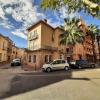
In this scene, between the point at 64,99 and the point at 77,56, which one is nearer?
the point at 64,99

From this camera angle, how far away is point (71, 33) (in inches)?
1996

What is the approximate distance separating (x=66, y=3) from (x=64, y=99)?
9135mm

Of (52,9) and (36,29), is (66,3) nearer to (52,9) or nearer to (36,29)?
(52,9)

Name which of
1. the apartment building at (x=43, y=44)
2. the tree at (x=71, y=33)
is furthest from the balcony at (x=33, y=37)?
the tree at (x=71, y=33)

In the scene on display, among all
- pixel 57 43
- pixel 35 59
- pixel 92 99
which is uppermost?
pixel 57 43

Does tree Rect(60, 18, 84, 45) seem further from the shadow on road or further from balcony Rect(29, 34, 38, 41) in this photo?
the shadow on road

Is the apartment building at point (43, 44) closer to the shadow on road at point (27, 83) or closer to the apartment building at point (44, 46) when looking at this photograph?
the apartment building at point (44, 46)

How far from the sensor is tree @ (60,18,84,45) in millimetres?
50156

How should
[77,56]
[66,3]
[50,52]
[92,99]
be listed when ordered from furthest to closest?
1. [77,56]
2. [50,52]
3. [66,3]
4. [92,99]

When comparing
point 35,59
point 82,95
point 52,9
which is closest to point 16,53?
point 35,59

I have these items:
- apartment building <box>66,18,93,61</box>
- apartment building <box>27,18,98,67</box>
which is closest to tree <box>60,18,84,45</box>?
apartment building <box>27,18,98,67</box>

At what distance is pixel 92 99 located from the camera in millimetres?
11016

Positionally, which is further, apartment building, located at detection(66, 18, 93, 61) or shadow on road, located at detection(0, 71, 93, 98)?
apartment building, located at detection(66, 18, 93, 61)

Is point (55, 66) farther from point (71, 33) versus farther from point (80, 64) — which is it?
point (71, 33)
